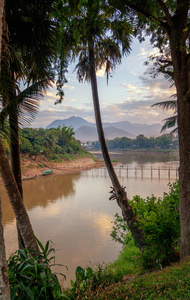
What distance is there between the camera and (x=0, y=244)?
1346mm

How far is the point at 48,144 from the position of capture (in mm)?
33625

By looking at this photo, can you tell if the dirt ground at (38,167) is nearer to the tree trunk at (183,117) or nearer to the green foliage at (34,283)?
the tree trunk at (183,117)

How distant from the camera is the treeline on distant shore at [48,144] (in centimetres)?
2877

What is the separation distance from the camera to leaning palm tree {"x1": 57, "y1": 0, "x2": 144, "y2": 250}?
165 inches

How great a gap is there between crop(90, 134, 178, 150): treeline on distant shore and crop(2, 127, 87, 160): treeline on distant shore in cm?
2515

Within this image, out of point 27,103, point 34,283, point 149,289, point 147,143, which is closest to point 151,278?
point 149,289

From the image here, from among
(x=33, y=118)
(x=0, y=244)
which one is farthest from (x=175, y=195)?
(x=0, y=244)

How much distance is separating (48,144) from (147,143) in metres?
35.3

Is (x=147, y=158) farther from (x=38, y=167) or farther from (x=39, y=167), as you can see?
(x=38, y=167)

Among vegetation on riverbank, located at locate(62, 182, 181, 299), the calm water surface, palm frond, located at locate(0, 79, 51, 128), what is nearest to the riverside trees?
vegetation on riverbank, located at locate(62, 182, 181, 299)

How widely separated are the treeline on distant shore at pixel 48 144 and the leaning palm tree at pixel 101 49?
19.3 meters

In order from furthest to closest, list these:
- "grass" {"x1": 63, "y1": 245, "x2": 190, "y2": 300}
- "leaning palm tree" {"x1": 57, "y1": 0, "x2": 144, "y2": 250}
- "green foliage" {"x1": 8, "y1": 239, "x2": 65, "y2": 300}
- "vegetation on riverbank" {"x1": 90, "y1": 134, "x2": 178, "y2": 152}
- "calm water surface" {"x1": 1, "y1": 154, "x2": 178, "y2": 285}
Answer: "vegetation on riverbank" {"x1": 90, "y1": 134, "x2": 178, "y2": 152}
"calm water surface" {"x1": 1, "y1": 154, "x2": 178, "y2": 285}
"leaning palm tree" {"x1": 57, "y1": 0, "x2": 144, "y2": 250}
"grass" {"x1": 63, "y1": 245, "x2": 190, "y2": 300}
"green foliage" {"x1": 8, "y1": 239, "x2": 65, "y2": 300}

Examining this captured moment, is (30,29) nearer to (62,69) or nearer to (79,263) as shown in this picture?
(62,69)

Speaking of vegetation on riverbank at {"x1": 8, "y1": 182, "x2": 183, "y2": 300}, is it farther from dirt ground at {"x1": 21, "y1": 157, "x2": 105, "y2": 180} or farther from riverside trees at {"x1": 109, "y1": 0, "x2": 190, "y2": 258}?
dirt ground at {"x1": 21, "y1": 157, "x2": 105, "y2": 180}
